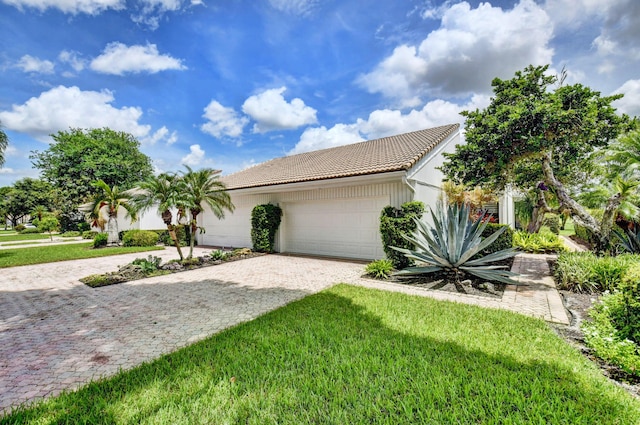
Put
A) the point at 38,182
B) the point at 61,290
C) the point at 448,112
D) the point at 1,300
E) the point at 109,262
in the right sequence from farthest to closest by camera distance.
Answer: the point at 38,182 < the point at 448,112 < the point at 109,262 < the point at 61,290 < the point at 1,300

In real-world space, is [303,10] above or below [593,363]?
above

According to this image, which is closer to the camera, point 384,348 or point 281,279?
point 384,348

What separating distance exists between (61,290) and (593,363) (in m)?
11.0

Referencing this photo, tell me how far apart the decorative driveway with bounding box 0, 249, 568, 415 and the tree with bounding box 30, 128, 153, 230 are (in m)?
31.5

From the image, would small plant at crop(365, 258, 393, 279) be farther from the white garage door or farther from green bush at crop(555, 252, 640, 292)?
green bush at crop(555, 252, 640, 292)

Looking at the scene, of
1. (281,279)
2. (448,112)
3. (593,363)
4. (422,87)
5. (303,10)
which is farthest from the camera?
Answer: (448,112)

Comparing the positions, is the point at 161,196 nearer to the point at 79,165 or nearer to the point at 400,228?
the point at 400,228

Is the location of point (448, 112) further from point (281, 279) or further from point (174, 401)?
point (174, 401)

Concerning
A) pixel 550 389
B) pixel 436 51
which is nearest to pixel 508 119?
pixel 436 51

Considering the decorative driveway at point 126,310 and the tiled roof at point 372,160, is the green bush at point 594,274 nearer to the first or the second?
the decorative driveway at point 126,310

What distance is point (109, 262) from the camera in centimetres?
1167

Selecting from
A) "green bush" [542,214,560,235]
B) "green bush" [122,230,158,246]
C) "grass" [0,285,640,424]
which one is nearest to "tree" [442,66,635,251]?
"grass" [0,285,640,424]

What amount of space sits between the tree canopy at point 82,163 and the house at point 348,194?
2949cm

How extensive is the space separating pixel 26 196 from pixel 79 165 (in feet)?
63.9
